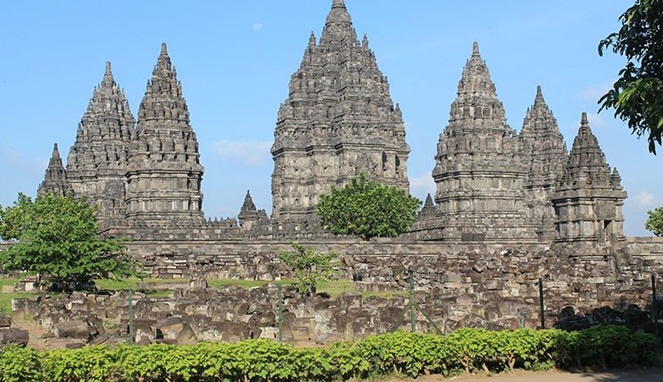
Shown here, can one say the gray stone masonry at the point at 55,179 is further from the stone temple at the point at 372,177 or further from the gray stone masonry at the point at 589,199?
the gray stone masonry at the point at 589,199

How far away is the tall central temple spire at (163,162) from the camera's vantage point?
72.3 metres

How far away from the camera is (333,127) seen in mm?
89062

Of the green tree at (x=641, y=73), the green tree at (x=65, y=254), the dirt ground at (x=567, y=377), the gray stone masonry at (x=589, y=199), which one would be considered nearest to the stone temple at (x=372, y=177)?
the gray stone masonry at (x=589, y=199)

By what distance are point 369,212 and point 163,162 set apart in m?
16.2

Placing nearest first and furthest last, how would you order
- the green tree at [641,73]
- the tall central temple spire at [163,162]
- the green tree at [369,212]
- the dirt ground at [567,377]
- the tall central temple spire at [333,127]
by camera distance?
the green tree at [641,73], the dirt ground at [567,377], the tall central temple spire at [163,162], the green tree at [369,212], the tall central temple spire at [333,127]

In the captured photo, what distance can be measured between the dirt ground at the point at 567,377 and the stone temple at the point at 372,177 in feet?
33.8

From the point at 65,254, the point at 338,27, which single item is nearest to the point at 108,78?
the point at 338,27

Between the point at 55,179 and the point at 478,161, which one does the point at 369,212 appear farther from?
the point at 55,179

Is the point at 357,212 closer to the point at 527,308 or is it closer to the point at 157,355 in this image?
the point at 527,308

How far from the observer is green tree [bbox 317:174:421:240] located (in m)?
73.8

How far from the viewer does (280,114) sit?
93625 millimetres

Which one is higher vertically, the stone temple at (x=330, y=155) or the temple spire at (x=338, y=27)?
the temple spire at (x=338, y=27)

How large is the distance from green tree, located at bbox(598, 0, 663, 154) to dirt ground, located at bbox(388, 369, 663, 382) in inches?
224

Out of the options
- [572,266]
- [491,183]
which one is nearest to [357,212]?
[491,183]
